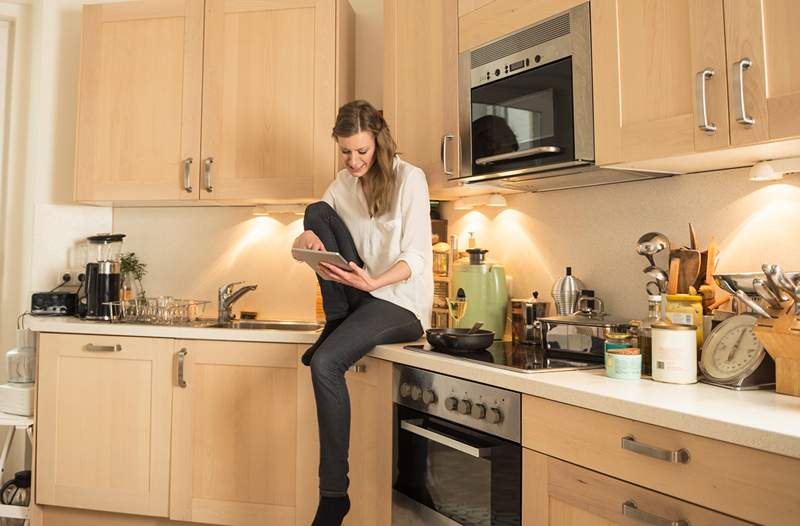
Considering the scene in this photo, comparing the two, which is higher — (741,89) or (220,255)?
(741,89)

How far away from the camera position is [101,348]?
249 centimetres

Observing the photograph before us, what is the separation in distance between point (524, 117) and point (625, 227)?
0.46 m

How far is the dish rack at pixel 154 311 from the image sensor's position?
8.70 ft

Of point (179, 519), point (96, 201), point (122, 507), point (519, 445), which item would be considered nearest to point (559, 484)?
point (519, 445)

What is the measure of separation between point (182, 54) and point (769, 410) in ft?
8.44

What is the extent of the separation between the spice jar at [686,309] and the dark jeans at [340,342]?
33.8 inches

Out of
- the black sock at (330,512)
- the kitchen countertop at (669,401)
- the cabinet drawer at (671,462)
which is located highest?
the kitchen countertop at (669,401)

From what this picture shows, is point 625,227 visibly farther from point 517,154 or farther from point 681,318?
point 681,318

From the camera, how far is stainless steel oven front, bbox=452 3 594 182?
5.65 ft

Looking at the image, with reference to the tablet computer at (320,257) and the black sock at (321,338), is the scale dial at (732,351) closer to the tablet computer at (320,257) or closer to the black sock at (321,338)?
the tablet computer at (320,257)

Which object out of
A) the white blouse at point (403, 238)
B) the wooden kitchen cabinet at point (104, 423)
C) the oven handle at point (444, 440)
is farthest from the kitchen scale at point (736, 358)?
the wooden kitchen cabinet at point (104, 423)

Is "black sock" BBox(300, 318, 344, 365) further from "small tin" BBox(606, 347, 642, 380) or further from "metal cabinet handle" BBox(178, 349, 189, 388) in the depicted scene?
"small tin" BBox(606, 347, 642, 380)

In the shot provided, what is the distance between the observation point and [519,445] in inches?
58.2

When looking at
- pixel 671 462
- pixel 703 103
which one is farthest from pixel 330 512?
pixel 703 103
